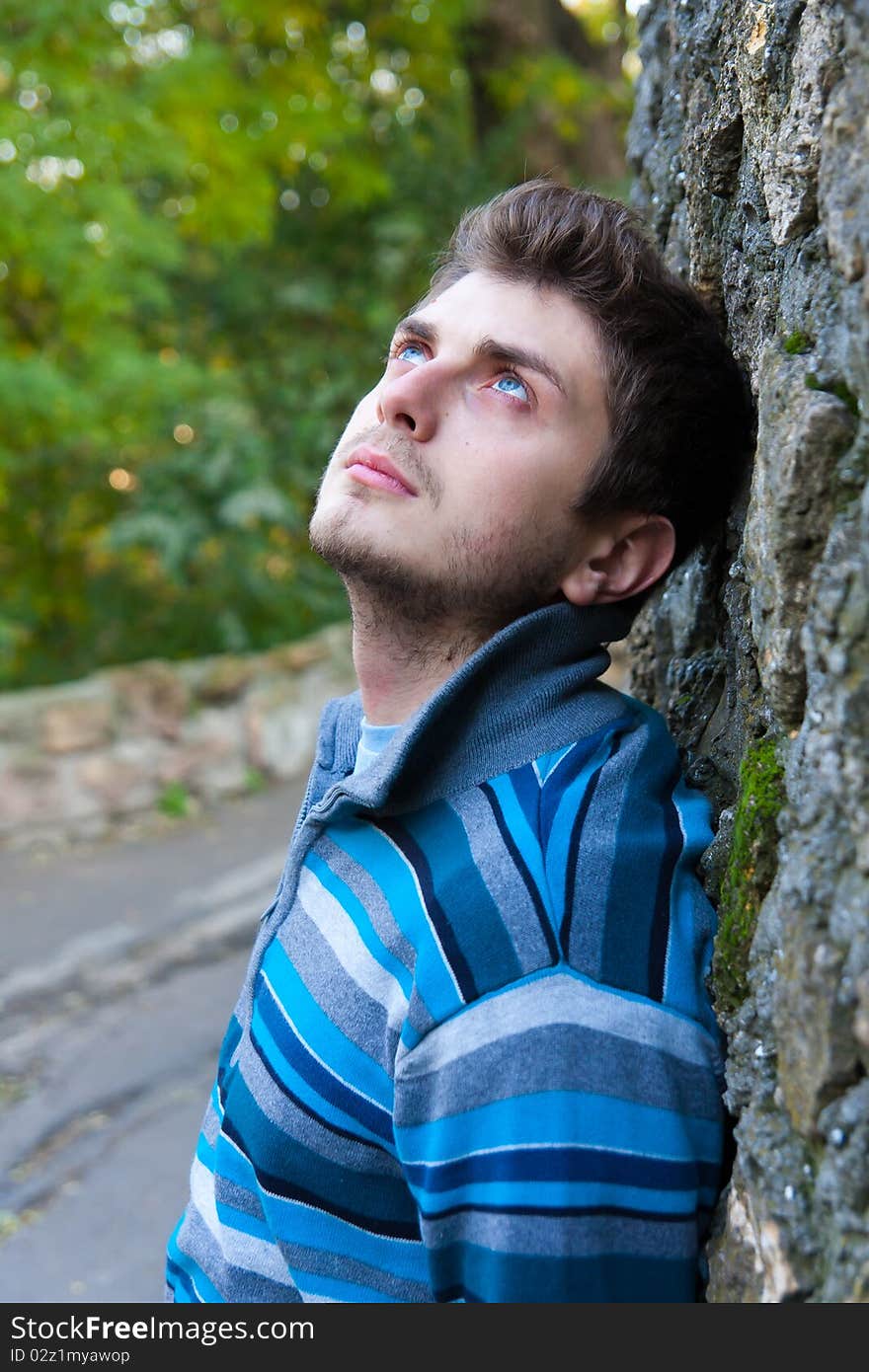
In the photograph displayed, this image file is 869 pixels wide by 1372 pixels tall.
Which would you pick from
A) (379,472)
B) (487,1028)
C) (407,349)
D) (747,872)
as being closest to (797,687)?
(747,872)

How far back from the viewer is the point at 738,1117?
4.41ft

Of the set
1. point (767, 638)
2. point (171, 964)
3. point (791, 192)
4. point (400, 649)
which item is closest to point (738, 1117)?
point (767, 638)

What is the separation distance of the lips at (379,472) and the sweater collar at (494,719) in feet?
0.83

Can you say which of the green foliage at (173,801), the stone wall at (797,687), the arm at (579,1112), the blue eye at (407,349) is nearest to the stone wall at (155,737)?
the green foliage at (173,801)

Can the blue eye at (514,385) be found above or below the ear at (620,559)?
above

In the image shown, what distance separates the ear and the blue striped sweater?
7cm

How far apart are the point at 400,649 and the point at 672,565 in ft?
1.46

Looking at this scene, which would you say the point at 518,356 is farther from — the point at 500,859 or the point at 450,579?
the point at 500,859

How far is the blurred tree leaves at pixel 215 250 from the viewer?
6344 mm

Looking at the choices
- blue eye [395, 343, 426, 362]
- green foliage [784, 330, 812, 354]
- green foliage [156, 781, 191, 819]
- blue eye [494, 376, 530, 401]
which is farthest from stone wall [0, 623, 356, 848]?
green foliage [784, 330, 812, 354]

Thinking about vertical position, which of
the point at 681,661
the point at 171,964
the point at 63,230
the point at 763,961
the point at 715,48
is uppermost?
the point at 63,230

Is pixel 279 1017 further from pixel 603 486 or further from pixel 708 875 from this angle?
pixel 603 486

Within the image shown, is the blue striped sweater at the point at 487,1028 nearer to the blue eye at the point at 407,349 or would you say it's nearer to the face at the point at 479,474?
the face at the point at 479,474

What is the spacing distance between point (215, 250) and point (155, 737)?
4.61m
